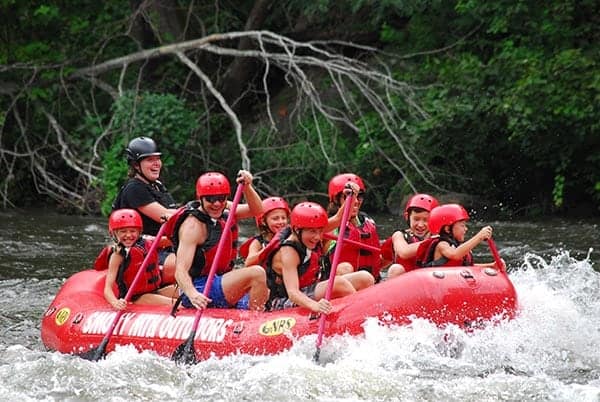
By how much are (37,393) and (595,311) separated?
4389mm

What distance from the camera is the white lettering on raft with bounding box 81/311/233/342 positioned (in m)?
7.45

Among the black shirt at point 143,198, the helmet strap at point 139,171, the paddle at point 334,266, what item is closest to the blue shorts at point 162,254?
the black shirt at point 143,198

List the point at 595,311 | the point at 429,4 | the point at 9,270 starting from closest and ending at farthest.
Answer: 1. the point at 595,311
2. the point at 9,270
3. the point at 429,4

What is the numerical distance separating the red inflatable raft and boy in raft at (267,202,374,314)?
0.16 meters

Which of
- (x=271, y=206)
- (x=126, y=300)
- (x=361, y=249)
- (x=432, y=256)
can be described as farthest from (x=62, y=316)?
(x=432, y=256)

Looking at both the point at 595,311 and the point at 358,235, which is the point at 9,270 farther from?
the point at 595,311

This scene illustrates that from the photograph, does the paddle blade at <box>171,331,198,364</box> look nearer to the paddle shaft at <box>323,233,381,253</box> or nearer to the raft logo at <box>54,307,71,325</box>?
the raft logo at <box>54,307,71,325</box>

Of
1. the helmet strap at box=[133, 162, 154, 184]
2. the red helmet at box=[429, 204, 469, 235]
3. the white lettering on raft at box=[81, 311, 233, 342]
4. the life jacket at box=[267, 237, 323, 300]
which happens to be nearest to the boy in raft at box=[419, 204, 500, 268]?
the red helmet at box=[429, 204, 469, 235]

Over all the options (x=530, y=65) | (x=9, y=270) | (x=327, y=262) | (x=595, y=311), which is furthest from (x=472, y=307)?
(x=530, y=65)

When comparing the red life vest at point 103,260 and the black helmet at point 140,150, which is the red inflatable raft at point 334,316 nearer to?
the red life vest at point 103,260

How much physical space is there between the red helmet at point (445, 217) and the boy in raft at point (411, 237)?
1.11 ft

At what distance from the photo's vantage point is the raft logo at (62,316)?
8.20m

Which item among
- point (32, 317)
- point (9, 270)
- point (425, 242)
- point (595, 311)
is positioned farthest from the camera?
point (9, 270)

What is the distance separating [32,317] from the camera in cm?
975
